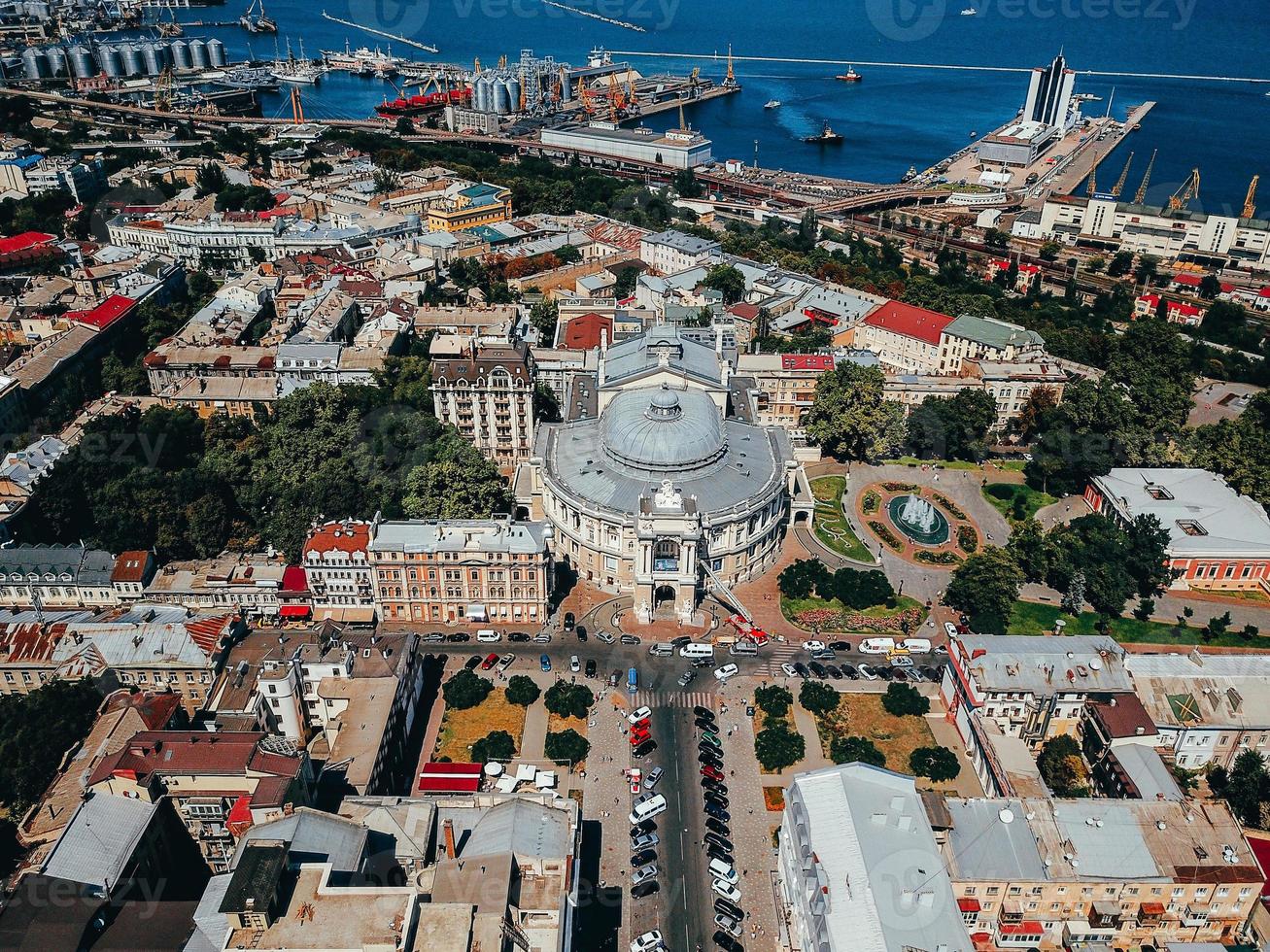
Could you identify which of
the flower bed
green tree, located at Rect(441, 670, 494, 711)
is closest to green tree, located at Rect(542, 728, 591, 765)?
green tree, located at Rect(441, 670, 494, 711)

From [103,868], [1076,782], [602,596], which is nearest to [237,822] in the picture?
[103,868]

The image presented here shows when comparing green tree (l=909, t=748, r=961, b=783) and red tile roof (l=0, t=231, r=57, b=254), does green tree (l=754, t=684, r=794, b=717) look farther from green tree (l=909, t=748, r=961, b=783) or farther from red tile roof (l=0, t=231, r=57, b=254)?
red tile roof (l=0, t=231, r=57, b=254)

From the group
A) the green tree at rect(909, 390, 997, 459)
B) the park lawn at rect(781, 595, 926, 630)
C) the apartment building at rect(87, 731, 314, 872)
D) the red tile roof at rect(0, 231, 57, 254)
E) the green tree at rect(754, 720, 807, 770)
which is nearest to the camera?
the apartment building at rect(87, 731, 314, 872)

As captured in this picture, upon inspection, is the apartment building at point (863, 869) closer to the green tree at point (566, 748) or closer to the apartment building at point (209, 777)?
the green tree at point (566, 748)

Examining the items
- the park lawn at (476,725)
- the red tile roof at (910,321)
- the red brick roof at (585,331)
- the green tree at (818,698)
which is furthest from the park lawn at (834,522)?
the park lawn at (476,725)

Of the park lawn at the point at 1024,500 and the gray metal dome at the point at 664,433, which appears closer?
the gray metal dome at the point at 664,433
